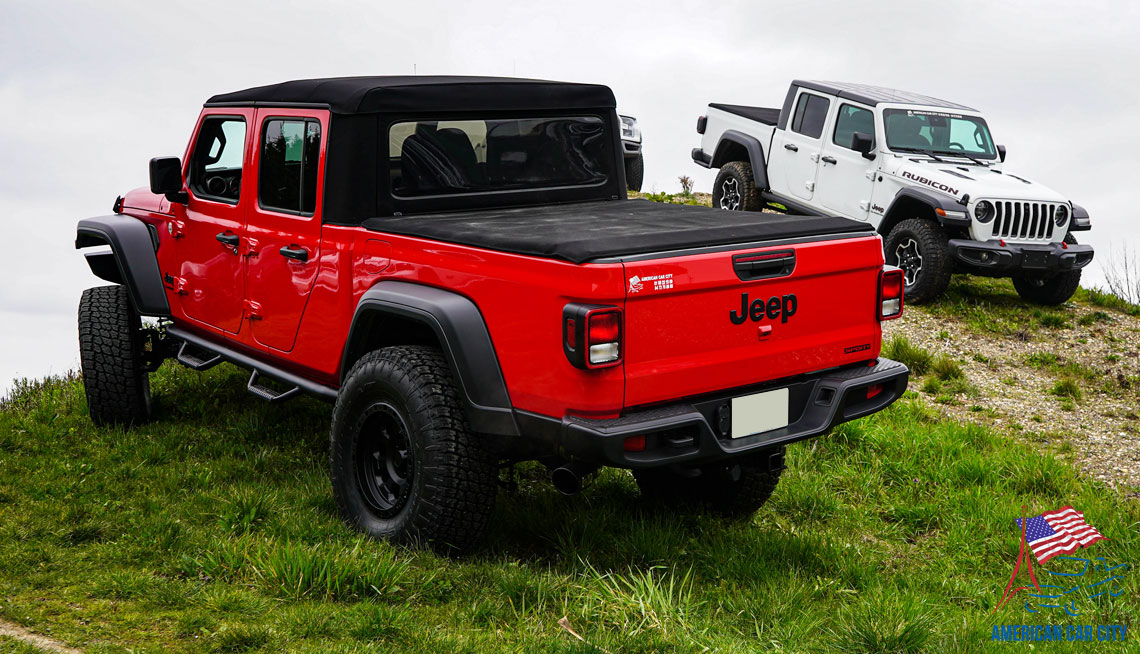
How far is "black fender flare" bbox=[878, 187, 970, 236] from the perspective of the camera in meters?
10.4

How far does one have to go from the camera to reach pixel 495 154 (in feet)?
18.1

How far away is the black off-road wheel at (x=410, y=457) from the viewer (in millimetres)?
4270

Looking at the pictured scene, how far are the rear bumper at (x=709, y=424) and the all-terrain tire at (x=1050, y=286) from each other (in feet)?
23.0

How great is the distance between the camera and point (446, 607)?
4.05 m

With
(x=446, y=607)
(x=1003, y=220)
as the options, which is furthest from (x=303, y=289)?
(x=1003, y=220)

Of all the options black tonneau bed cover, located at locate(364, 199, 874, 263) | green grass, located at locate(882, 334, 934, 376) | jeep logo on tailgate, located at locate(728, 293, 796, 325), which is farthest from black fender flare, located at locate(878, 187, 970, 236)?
jeep logo on tailgate, located at locate(728, 293, 796, 325)

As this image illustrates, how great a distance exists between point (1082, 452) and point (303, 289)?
5.40m

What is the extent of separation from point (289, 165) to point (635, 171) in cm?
955

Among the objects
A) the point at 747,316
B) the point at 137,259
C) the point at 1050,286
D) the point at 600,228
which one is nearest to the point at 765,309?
the point at 747,316

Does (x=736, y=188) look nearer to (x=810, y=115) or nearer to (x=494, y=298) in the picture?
(x=810, y=115)

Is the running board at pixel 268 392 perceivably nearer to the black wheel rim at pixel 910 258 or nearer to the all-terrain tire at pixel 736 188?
the black wheel rim at pixel 910 258

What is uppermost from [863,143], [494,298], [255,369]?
[863,143]

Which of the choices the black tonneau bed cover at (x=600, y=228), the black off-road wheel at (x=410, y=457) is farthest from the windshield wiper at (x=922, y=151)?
the black off-road wheel at (x=410, y=457)

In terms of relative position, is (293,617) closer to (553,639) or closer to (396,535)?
(396,535)
